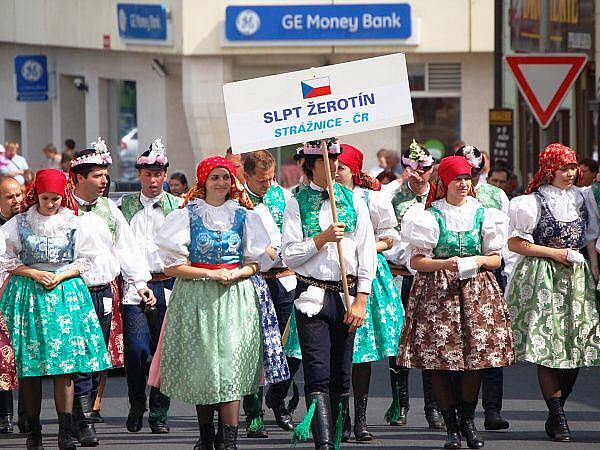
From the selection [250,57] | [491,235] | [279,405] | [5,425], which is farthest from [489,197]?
[250,57]

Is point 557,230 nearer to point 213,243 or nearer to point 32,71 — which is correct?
point 213,243

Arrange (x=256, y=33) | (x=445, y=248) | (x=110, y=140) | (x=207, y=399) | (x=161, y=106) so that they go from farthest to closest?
(x=110, y=140) → (x=161, y=106) → (x=256, y=33) → (x=445, y=248) → (x=207, y=399)

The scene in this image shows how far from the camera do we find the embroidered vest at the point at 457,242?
984cm

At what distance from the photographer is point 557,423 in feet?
34.1

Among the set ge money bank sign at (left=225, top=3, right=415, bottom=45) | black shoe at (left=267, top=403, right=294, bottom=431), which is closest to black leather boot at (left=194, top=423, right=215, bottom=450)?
black shoe at (left=267, top=403, right=294, bottom=431)

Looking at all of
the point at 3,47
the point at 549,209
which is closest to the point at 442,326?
the point at 549,209

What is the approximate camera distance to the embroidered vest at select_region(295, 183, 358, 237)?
938 centimetres

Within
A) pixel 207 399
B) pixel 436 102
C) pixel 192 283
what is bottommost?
pixel 207 399

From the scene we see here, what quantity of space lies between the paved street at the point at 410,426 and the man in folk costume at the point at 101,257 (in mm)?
374

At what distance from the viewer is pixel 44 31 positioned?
36781mm

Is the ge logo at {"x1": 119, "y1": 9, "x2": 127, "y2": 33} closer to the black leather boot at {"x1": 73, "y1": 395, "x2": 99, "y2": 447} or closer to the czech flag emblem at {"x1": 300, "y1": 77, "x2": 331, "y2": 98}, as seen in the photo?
the black leather boot at {"x1": 73, "y1": 395, "x2": 99, "y2": 447}

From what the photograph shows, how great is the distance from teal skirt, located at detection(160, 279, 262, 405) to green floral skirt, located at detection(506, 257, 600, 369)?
2.05 metres

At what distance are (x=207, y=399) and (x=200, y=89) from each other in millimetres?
21297

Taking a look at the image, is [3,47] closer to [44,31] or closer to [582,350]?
[44,31]
